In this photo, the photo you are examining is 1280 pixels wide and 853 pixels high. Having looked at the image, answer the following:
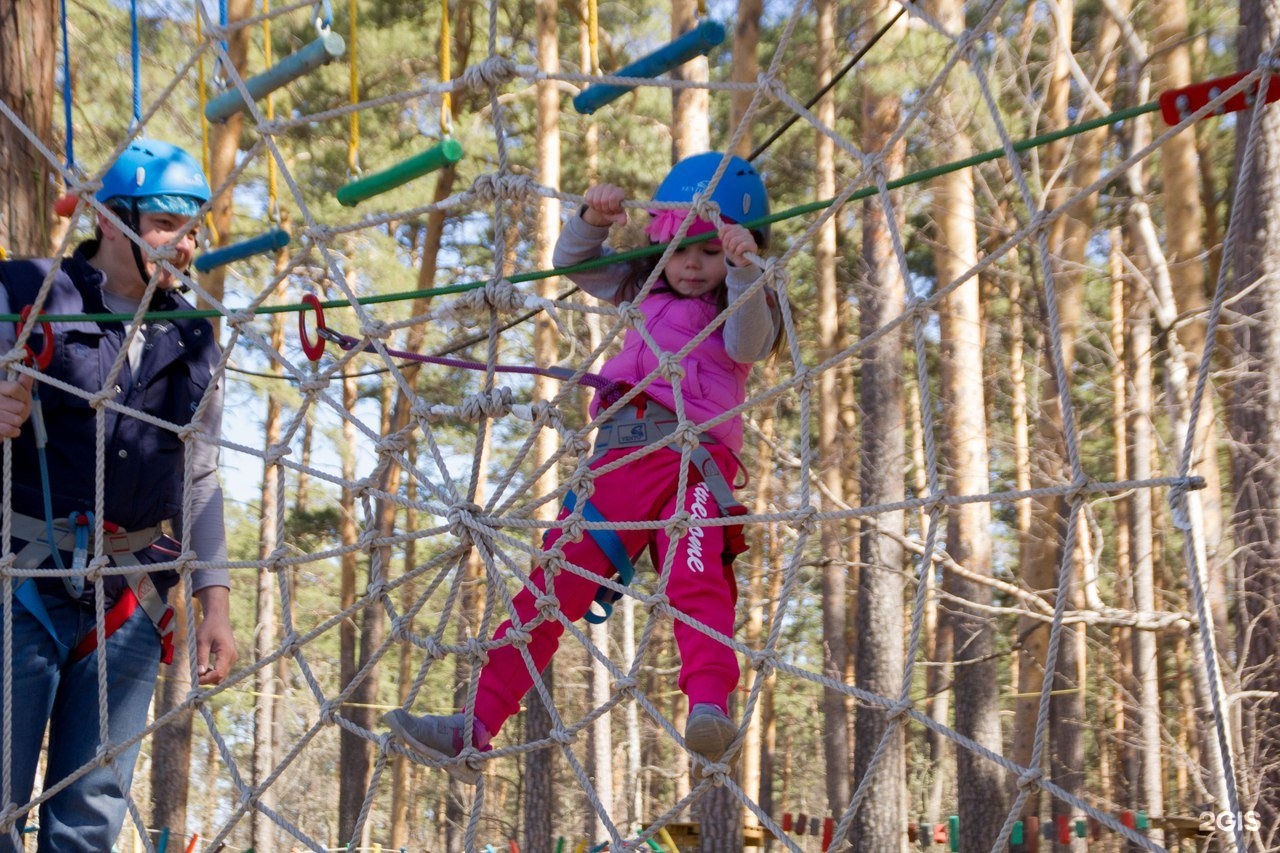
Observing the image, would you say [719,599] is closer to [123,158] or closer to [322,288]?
[123,158]

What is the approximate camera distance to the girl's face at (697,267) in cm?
225

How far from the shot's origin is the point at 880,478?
26.3ft

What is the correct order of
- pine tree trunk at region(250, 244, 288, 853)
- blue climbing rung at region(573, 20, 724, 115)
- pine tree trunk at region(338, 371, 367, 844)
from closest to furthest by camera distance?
blue climbing rung at region(573, 20, 724, 115) < pine tree trunk at region(250, 244, 288, 853) < pine tree trunk at region(338, 371, 367, 844)

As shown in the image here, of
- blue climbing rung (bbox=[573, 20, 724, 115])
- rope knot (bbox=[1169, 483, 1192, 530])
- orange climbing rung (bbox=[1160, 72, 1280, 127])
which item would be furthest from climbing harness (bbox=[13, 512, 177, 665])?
orange climbing rung (bbox=[1160, 72, 1280, 127])

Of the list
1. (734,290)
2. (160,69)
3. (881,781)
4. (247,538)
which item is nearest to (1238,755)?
(881,781)

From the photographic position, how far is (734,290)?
2080 mm

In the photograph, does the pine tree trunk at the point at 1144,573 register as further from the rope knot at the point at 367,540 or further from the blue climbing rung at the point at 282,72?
the rope knot at the point at 367,540

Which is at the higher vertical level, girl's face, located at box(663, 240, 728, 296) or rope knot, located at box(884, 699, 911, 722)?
Result: girl's face, located at box(663, 240, 728, 296)

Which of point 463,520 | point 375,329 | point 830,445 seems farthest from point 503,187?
point 830,445

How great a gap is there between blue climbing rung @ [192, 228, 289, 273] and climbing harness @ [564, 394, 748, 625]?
2.23 feet

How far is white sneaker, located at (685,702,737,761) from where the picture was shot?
191cm

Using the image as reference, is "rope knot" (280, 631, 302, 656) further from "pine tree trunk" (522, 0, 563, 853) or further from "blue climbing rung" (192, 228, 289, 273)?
"pine tree trunk" (522, 0, 563, 853)

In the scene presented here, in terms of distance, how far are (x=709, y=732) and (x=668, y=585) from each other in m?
0.25

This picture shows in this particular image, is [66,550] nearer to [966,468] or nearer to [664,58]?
[664,58]
